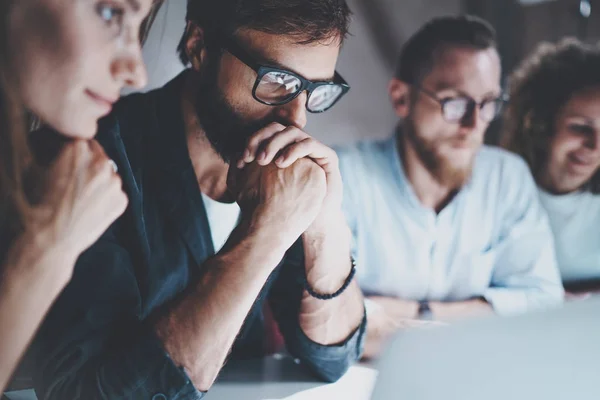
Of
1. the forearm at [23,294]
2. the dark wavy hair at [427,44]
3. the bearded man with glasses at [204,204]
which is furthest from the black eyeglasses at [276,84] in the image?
the forearm at [23,294]

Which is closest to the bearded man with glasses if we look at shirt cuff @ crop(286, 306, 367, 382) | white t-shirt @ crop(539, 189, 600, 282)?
shirt cuff @ crop(286, 306, 367, 382)

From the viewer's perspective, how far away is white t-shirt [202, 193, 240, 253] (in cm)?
78

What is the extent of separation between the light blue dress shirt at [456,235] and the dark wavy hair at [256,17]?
0.26m

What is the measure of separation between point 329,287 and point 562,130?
2.07ft

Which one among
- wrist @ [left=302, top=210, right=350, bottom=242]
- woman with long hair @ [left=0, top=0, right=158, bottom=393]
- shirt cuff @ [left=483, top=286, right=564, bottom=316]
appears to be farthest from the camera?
shirt cuff @ [left=483, top=286, right=564, bottom=316]

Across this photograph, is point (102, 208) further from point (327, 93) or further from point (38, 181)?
point (327, 93)

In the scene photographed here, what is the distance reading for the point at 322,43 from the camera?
30.1 inches

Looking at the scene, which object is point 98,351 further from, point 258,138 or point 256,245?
point 258,138

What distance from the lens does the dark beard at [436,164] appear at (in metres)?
1.00

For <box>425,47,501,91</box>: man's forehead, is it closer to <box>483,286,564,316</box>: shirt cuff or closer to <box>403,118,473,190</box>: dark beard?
<box>403,118,473,190</box>: dark beard

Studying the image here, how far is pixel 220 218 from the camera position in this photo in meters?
0.80

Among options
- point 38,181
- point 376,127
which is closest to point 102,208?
point 38,181

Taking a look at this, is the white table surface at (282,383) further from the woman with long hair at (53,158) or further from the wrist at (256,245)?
the woman with long hair at (53,158)

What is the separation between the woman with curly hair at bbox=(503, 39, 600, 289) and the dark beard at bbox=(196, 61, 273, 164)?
0.60m
